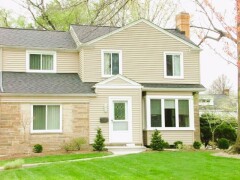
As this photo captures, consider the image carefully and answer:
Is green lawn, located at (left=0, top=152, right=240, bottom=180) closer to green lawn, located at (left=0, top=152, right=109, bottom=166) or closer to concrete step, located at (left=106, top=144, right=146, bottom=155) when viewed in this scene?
green lawn, located at (left=0, top=152, right=109, bottom=166)

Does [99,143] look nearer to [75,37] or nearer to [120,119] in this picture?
[120,119]

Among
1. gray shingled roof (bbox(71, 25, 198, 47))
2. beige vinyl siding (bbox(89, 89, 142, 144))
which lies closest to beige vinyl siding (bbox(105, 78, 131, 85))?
beige vinyl siding (bbox(89, 89, 142, 144))

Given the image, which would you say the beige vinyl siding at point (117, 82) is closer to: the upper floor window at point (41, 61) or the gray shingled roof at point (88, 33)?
the gray shingled roof at point (88, 33)

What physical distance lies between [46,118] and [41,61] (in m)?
3.95

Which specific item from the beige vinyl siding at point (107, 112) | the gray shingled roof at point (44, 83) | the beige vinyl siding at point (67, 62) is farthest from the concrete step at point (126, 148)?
the beige vinyl siding at point (67, 62)

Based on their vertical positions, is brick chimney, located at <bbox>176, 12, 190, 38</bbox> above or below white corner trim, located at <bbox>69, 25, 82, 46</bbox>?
above

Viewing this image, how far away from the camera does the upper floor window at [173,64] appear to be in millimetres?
24422

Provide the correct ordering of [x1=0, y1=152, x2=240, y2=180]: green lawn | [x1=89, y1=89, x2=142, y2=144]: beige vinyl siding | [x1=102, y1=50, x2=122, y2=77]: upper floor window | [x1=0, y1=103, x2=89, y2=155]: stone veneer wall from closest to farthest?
[x1=0, y1=152, x2=240, y2=180]: green lawn
[x1=0, y1=103, x2=89, y2=155]: stone veneer wall
[x1=89, y1=89, x2=142, y2=144]: beige vinyl siding
[x1=102, y1=50, x2=122, y2=77]: upper floor window

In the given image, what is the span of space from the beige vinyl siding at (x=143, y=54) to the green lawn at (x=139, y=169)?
8.32 m

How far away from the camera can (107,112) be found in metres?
22.1

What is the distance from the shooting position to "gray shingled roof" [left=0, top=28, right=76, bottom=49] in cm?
2381

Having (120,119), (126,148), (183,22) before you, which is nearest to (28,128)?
(120,119)

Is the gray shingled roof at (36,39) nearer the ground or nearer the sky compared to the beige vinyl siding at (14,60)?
nearer the sky

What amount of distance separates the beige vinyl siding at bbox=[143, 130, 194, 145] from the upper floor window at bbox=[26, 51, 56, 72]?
6391mm
